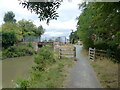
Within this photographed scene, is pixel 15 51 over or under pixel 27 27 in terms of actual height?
under

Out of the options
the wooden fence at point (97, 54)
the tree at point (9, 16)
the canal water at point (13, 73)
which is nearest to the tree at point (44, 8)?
the canal water at point (13, 73)

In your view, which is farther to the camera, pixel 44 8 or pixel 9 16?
pixel 9 16

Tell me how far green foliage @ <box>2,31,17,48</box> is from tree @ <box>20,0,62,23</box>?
2150 cm

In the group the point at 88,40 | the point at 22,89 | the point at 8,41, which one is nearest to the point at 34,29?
the point at 8,41

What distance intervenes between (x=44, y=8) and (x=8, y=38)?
73.0 ft

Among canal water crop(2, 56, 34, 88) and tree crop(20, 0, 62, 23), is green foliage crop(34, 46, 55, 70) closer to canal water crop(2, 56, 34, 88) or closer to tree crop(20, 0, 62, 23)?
canal water crop(2, 56, 34, 88)

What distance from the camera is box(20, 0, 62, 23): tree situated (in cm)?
357

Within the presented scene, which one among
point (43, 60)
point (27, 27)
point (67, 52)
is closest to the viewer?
point (43, 60)

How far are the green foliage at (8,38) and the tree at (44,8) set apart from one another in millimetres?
21498

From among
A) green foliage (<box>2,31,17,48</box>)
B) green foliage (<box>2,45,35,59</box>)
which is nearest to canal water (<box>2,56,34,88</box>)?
green foliage (<box>2,45,35,59</box>)

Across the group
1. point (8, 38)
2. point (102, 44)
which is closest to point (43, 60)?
point (102, 44)

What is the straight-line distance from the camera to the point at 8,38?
80.7 ft

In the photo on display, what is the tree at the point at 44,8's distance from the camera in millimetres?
3566

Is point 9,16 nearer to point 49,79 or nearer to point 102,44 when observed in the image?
point 102,44
